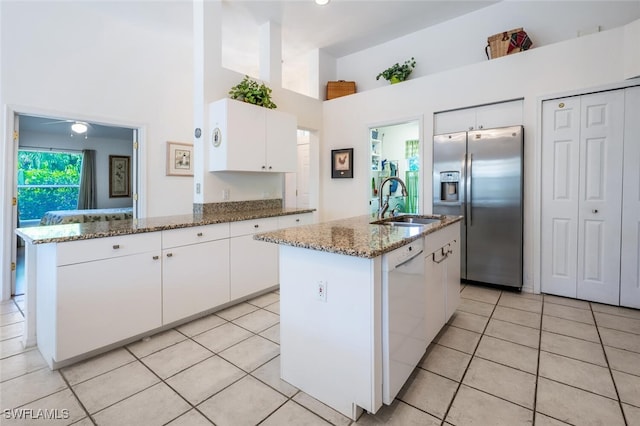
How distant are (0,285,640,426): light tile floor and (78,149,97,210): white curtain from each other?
545 centimetres

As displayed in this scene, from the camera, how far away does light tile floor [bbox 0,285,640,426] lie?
1.57m

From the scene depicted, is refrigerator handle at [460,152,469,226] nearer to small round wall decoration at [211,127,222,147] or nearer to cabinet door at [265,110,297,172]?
cabinet door at [265,110,297,172]

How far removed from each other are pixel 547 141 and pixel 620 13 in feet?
4.80

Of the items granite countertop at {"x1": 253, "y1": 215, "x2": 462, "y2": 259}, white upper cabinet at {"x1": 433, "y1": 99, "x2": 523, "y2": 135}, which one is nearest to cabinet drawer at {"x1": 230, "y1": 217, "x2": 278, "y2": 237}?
granite countertop at {"x1": 253, "y1": 215, "x2": 462, "y2": 259}

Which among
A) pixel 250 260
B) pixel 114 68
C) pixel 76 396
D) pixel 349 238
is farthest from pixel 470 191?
pixel 114 68

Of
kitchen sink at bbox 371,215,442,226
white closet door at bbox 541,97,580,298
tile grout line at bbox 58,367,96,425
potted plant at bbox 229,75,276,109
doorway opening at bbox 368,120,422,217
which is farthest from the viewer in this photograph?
doorway opening at bbox 368,120,422,217

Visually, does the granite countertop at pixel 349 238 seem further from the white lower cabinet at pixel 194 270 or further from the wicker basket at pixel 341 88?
the wicker basket at pixel 341 88

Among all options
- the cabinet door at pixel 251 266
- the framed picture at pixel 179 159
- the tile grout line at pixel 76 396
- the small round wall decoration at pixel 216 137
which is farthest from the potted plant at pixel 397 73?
the tile grout line at pixel 76 396

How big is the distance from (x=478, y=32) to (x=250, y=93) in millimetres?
2953

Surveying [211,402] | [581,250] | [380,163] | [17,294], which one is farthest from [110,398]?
[380,163]

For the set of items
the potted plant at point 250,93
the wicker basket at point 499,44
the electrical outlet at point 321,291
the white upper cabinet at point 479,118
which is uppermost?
the wicker basket at point 499,44

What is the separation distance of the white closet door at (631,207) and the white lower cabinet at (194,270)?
366 centimetres

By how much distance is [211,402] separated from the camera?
1.68 metres

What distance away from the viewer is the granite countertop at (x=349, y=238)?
144 centimetres
